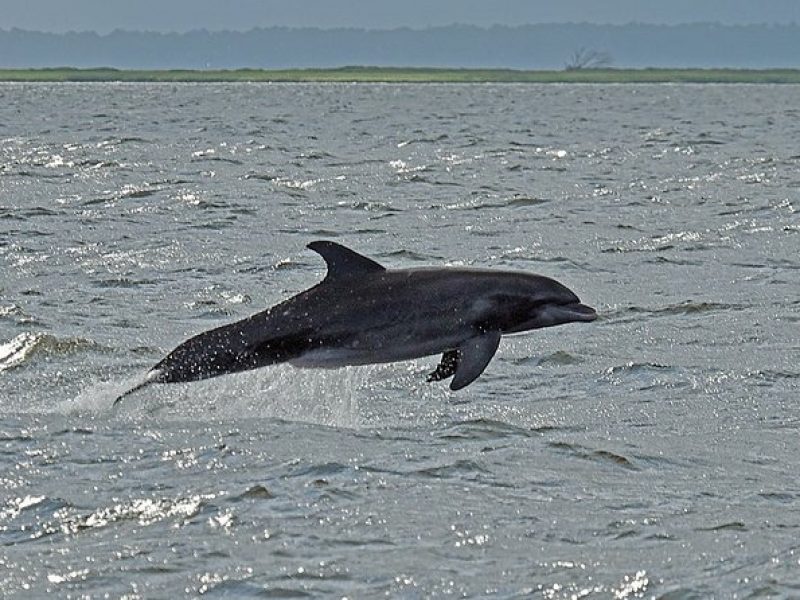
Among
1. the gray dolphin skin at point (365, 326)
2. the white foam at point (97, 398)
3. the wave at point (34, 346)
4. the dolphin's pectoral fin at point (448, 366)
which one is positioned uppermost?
Result: the gray dolphin skin at point (365, 326)

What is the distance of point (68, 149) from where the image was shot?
50.2m

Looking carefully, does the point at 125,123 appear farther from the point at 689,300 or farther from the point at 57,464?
the point at 57,464

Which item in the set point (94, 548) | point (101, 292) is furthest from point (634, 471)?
point (101, 292)

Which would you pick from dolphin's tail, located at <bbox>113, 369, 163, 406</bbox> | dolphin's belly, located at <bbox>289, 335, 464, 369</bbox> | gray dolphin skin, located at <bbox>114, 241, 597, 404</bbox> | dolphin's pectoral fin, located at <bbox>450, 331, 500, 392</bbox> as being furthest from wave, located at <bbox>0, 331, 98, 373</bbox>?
dolphin's pectoral fin, located at <bbox>450, 331, 500, 392</bbox>

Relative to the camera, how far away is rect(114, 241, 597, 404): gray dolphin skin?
1295cm

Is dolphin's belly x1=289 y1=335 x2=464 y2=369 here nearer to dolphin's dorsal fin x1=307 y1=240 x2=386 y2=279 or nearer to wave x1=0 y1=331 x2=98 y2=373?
dolphin's dorsal fin x1=307 y1=240 x2=386 y2=279

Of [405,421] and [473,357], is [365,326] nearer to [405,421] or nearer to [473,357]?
[473,357]

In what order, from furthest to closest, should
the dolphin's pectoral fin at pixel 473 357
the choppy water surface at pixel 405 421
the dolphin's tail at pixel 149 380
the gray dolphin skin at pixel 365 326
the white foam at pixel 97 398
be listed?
1. the white foam at pixel 97 398
2. the dolphin's tail at pixel 149 380
3. the gray dolphin skin at pixel 365 326
4. the dolphin's pectoral fin at pixel 473 357
5. the choppy water surface at pixel 405 421

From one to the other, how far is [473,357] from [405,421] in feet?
3.59

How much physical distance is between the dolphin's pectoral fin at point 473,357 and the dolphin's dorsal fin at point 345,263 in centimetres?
83

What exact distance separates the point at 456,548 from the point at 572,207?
75.0 ft

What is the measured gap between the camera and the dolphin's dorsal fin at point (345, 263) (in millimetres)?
12797

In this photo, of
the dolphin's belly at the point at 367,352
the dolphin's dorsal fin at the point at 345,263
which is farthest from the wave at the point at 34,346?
the dolphin's dorsal fin at the point at 345,263

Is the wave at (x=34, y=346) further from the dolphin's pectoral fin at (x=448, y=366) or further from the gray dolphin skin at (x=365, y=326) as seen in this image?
the dolphin's pectoral fin at (x=448, y=366)
